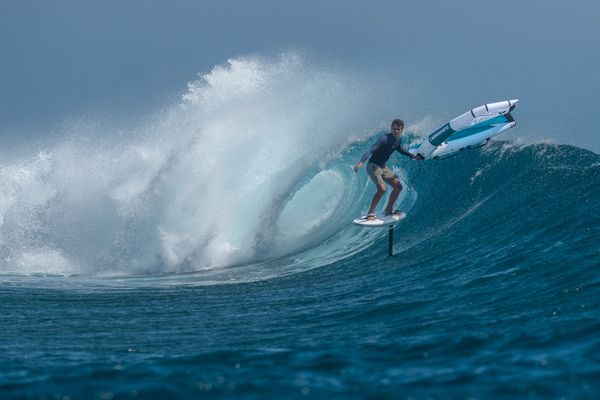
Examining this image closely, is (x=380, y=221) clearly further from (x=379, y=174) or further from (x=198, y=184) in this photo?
(x=198, y=184)

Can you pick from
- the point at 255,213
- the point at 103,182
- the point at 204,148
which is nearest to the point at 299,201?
the point at 255,213

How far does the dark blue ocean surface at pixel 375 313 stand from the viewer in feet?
20.1

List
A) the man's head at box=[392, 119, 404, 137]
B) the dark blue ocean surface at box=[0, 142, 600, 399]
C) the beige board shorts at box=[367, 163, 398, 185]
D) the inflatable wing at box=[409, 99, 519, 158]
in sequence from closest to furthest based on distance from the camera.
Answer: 1. the dark blue ocean surface at box=[0, 142, 600, 399]
2. the man's head at box=[392, 119, 404, 137]
3. the beige board shorts at box=[367, 163, 398, 185]
4. the inflatable wing at box=[409, 99, 519, 158]

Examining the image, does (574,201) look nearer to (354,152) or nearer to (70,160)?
(354,152)

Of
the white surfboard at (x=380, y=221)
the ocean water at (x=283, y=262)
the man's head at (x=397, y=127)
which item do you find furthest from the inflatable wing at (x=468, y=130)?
the man's head at (x=397, y=127)

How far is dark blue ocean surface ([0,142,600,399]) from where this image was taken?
6.11 metres

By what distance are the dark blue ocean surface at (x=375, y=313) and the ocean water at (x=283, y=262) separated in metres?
0.04

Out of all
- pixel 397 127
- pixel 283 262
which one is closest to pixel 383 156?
pixel 397 127

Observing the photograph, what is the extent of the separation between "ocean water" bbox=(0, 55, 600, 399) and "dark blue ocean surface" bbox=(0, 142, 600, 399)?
0.14 feet

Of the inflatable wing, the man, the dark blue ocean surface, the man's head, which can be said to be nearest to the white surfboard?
the man

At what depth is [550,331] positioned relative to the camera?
23.8 ft

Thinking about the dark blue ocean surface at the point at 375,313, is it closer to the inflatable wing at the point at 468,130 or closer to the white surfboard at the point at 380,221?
the white surfboard at the point at 380,221

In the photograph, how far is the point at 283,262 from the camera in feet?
56.0

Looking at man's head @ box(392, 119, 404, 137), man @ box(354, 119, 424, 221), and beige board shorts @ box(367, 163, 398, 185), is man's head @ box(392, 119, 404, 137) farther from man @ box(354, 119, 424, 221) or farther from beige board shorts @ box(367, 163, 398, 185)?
beige board shorts @ box(367, 163, 398, 185)
